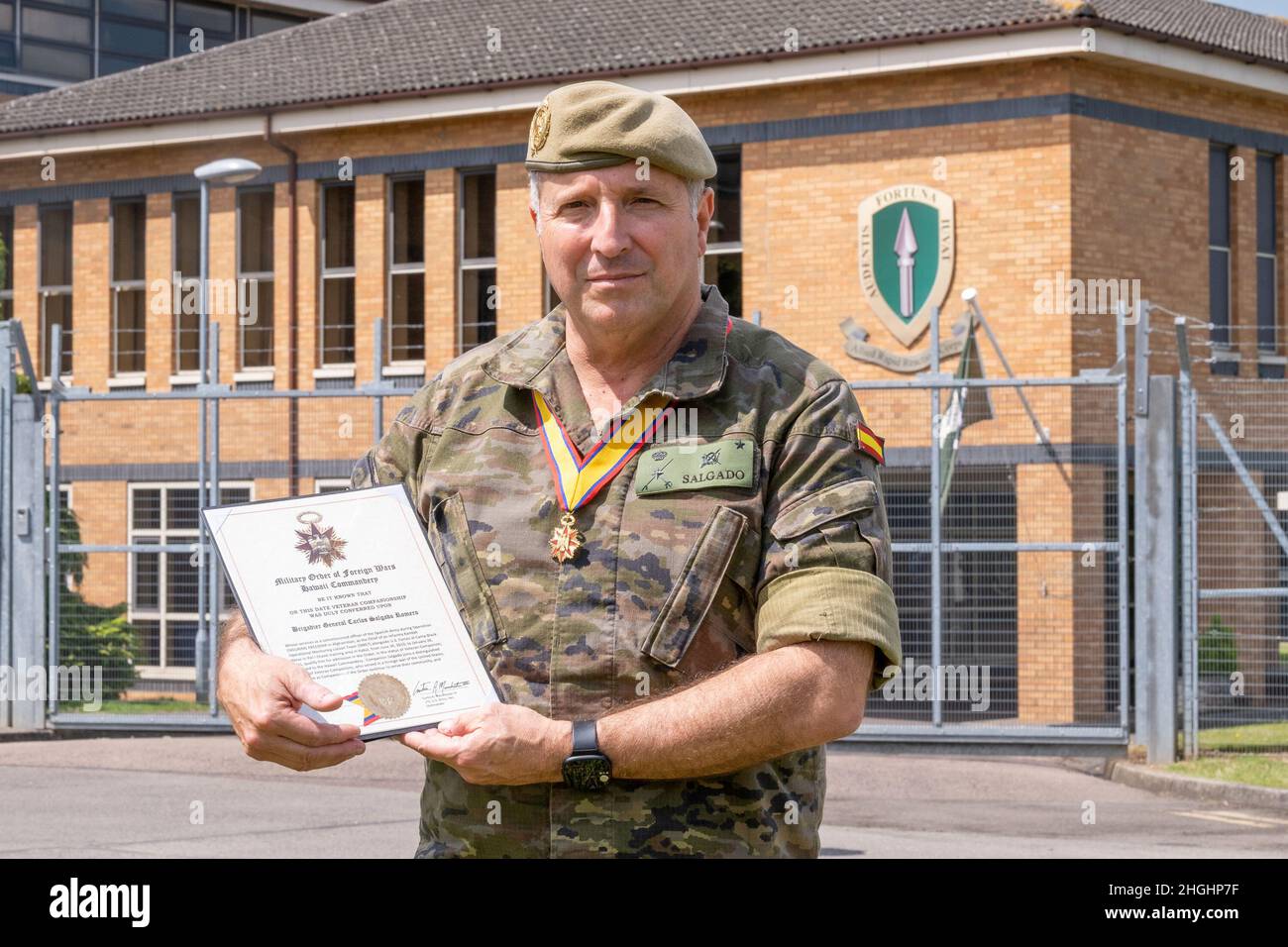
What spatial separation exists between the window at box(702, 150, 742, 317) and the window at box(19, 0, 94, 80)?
21.2 meters

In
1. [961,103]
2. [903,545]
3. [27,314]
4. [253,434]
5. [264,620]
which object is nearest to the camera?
[264,620]

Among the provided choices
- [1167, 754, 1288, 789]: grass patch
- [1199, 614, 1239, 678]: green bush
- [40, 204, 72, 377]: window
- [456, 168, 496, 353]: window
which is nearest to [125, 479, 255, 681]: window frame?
[456, 168, 496, 353]: window

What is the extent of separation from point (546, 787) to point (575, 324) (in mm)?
Result: 742

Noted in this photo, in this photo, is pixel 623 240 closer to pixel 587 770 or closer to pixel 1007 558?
pixel 587 770

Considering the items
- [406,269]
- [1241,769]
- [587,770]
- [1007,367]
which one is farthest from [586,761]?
[406,269]

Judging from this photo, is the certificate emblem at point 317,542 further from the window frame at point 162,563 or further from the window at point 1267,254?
the window at point 1267,254

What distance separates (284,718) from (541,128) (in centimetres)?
101

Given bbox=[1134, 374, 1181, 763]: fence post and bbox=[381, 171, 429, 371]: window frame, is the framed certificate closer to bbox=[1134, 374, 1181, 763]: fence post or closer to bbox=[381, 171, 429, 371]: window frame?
bbox=[1134, 374, 1181, 763]: fence post

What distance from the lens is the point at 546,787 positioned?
2.95 meters
